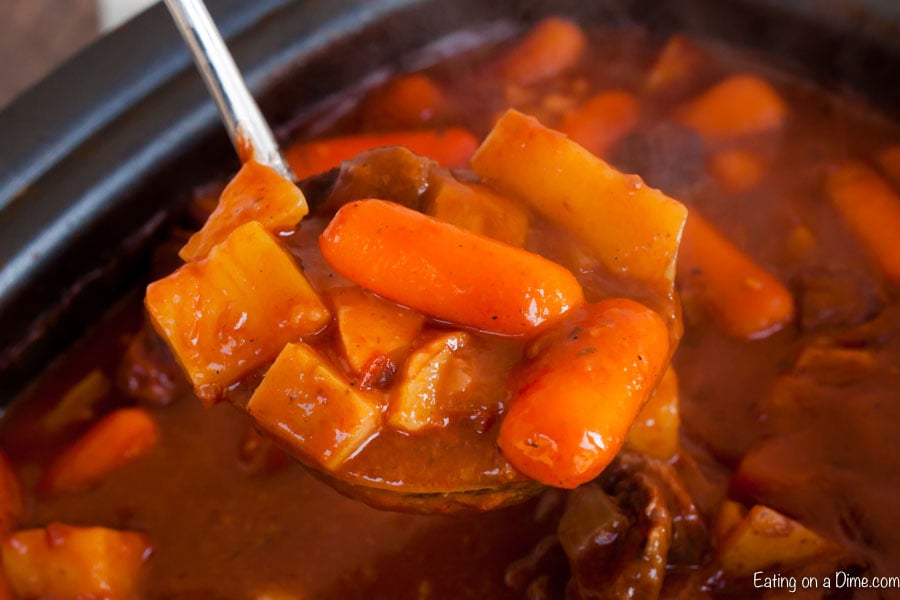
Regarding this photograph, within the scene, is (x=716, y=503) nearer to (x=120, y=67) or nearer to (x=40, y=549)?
(x=40, y=549)

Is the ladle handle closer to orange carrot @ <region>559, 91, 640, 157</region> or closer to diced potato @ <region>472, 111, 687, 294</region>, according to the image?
diced potato @ <region>472, 111, 687, 294</region>

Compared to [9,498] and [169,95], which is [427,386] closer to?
[9,498]

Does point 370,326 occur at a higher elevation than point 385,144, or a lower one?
higher

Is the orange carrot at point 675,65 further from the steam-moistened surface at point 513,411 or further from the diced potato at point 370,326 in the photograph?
the diced potato at point 370,326

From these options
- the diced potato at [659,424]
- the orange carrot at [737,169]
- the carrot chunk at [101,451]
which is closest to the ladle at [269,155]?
the diced potato at [659,424]

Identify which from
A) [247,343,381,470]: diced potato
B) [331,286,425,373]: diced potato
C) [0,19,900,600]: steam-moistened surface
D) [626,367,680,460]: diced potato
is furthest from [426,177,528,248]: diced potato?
[626,367,680,460]: diced potato

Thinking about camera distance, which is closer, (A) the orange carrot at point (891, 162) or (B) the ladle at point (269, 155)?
(B) the ladle at point (269, 155)

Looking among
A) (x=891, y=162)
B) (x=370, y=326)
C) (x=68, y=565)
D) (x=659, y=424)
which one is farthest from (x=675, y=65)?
(x=68, y=565)
